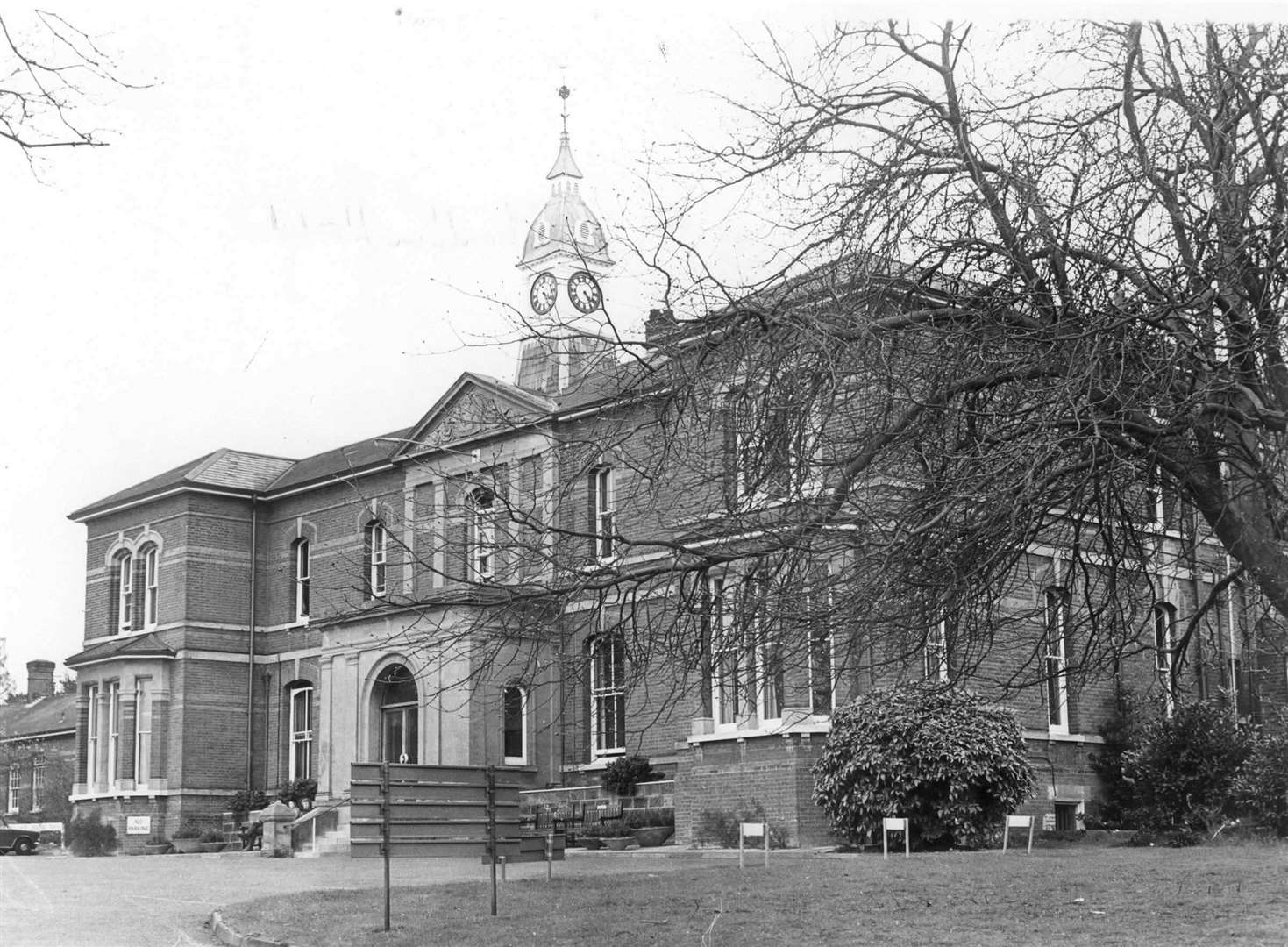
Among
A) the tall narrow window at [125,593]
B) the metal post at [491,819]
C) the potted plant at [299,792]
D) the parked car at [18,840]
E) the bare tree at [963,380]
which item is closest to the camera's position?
the bare tree at [963,380]

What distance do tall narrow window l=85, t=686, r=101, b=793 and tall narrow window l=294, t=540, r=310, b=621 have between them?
608 cm

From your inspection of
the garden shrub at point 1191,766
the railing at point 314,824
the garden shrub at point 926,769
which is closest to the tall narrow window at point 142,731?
the railing at point 314,824

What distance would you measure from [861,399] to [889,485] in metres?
0.70

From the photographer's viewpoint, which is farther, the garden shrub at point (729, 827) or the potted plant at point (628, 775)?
the potted plant at point (628, 775)

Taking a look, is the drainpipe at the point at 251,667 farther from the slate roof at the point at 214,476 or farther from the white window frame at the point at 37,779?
the white window frame at the point at 37,779

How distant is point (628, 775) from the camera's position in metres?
31.7

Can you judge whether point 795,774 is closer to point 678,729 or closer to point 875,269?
point 678,729

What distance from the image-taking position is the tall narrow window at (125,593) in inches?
→ 1734

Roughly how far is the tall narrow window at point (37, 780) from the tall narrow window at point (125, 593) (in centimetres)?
1698

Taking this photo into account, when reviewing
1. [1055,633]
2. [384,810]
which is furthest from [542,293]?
[384,810]

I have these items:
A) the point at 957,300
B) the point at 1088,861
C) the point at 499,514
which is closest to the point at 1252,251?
the point at 957,300

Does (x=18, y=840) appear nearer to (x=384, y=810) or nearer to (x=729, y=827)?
(x=729, y=827)

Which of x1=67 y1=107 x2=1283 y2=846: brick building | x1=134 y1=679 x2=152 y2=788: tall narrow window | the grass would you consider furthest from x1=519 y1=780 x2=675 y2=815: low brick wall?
x1=134 y1=679 x2=152 y2=788: tall narrow window

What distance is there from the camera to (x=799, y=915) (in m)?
13.8
